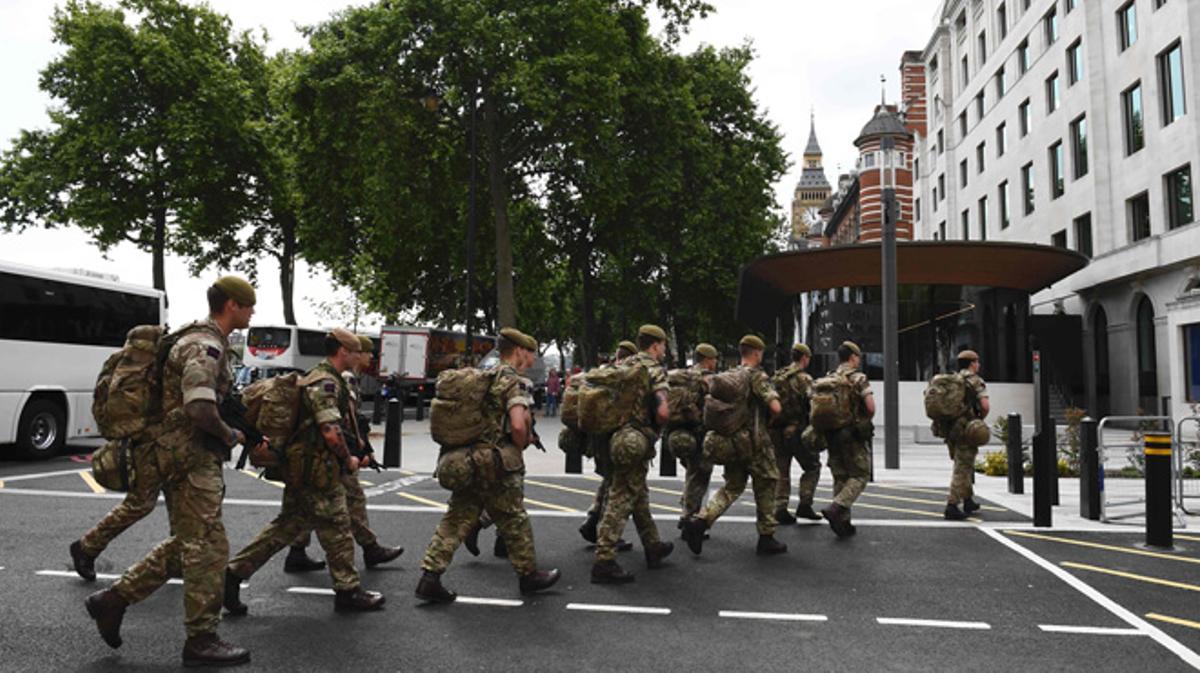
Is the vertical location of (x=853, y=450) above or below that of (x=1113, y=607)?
above

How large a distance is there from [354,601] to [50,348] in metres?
11.2

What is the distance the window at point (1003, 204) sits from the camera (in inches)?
1314

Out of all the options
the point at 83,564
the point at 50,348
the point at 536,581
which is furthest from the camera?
the point at 50,348

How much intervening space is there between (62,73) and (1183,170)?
3445 centimetres

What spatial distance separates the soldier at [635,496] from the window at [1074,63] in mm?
26282

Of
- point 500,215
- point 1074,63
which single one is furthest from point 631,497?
point 1074,63

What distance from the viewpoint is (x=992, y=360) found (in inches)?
756

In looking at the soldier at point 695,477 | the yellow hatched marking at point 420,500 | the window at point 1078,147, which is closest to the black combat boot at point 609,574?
the soldier at point 695,477

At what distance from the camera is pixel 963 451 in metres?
8.28

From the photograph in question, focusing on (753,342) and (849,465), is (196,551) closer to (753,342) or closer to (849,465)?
(753,342)

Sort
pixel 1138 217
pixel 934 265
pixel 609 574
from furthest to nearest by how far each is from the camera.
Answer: pixel 1138 217 → pixel 934 265 → pixel 609 574

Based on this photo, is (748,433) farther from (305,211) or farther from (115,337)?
(305,211)

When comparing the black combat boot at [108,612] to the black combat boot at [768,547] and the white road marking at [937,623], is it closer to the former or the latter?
the white road marking at [937,623]

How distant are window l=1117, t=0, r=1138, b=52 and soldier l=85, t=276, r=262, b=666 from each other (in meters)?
26.8
